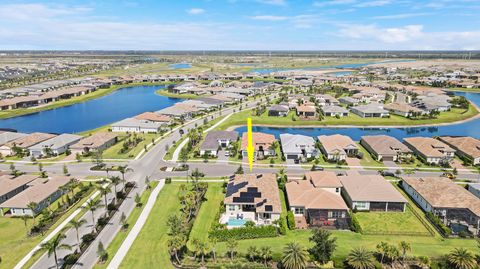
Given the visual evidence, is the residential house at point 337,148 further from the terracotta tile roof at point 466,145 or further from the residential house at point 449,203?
the terracotta tile roof at point 466,145

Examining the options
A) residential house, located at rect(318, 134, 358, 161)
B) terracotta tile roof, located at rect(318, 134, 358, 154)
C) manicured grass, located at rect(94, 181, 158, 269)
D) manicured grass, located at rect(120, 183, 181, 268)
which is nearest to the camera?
manicured grass, located at rect(120, 183, 181, 268)

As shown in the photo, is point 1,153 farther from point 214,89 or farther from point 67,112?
point 214,89

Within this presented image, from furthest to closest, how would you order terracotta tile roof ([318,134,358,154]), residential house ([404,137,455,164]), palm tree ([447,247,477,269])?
terracotta tile roof ([318,134,358,154])
residential house ([404,137,455,164])
palm tree ([447,247,477,269])

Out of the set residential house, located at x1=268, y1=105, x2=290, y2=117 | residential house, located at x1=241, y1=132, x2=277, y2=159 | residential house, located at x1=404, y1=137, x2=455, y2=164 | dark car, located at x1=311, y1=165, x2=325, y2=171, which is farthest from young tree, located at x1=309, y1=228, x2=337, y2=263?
residential house, located at x1=268, y1=105, x2=290, y2=117

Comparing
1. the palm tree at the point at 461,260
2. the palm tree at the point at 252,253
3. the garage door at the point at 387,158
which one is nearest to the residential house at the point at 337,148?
the garage door at the point at 387,158

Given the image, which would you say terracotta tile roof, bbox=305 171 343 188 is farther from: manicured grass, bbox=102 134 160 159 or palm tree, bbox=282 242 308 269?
manicured grass, bbox=102 134 160 159

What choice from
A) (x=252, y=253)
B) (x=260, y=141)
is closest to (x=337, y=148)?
(x=260, y=141)
